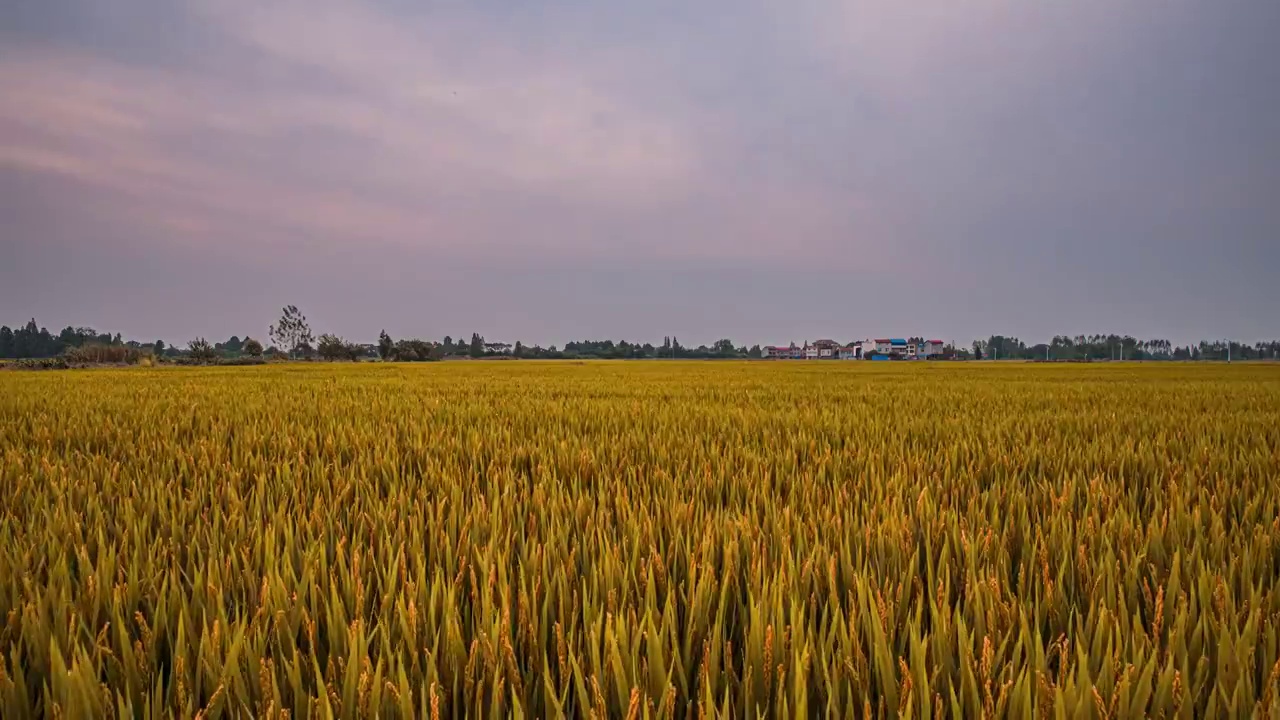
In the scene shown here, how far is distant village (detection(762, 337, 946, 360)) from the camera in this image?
5128 inches

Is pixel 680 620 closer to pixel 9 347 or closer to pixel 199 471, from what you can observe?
pixel 199 471

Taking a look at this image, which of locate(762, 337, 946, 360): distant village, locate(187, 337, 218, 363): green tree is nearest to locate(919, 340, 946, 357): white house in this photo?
locate(762, 337, 946, 360): distant village

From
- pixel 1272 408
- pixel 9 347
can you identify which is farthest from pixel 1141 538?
pixel 9 347

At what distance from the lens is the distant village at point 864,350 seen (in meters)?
130

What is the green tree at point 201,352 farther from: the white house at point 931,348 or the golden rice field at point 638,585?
the white house at point 931,348

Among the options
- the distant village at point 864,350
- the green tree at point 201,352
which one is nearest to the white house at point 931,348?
the distant village at point 864,350

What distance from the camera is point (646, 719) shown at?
70 centimetres

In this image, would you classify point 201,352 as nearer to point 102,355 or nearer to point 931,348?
point 102,355

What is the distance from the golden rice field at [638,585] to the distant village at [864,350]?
12838 centimetres

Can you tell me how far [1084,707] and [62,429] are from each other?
5.63m

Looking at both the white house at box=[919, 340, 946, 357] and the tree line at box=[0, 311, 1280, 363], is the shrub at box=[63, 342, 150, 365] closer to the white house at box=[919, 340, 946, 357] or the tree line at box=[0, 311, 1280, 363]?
the tree line at box=[0, 311, 1280, 363]

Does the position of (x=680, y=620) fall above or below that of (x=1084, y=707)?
below

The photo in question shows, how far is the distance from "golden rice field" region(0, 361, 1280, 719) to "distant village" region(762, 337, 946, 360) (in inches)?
5054

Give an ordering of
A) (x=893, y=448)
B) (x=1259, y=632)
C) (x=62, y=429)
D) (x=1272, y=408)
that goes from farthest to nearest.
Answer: (x=1272, y=408), (x=62, y=429), (x=893, y=448), (x=1259, y=632)
